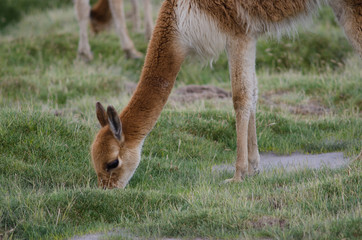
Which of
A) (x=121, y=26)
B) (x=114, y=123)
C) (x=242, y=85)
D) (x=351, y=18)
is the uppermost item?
(x=351, y=18)

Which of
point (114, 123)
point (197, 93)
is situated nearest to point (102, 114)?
point (114, 123)

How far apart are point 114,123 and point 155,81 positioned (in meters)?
0.64

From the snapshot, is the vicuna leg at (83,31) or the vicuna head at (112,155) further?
the vicuna leg at (83,31)

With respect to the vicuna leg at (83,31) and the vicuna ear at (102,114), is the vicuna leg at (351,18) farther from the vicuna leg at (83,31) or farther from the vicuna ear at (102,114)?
the vicuna leg at (83,31)

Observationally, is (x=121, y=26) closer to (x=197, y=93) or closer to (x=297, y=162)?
(x=197, y=93)

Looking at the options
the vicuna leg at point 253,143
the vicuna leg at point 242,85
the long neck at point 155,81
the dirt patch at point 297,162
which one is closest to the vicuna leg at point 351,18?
the vicuna leg at point 242,85

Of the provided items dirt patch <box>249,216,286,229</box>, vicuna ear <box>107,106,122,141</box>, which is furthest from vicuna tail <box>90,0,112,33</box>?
dirt patch <box>249,216,286,229</box>

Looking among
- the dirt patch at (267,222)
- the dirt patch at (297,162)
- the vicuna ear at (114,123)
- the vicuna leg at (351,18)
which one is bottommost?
the dirt patch at (297,162)

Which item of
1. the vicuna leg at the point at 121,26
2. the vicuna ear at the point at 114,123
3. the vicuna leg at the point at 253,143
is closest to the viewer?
the vicuna ear at the point at 114,123

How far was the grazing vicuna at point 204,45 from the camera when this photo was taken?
Result: 4.96 meters

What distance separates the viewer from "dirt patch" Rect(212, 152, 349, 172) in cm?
525

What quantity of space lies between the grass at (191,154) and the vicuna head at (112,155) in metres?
0.21

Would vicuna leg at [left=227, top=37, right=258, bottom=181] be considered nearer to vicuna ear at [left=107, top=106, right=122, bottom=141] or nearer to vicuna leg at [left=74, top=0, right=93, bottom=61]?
vicuna ear at [left=107, top=106, right=122, bottom=141]

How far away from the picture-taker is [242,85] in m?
5.16
